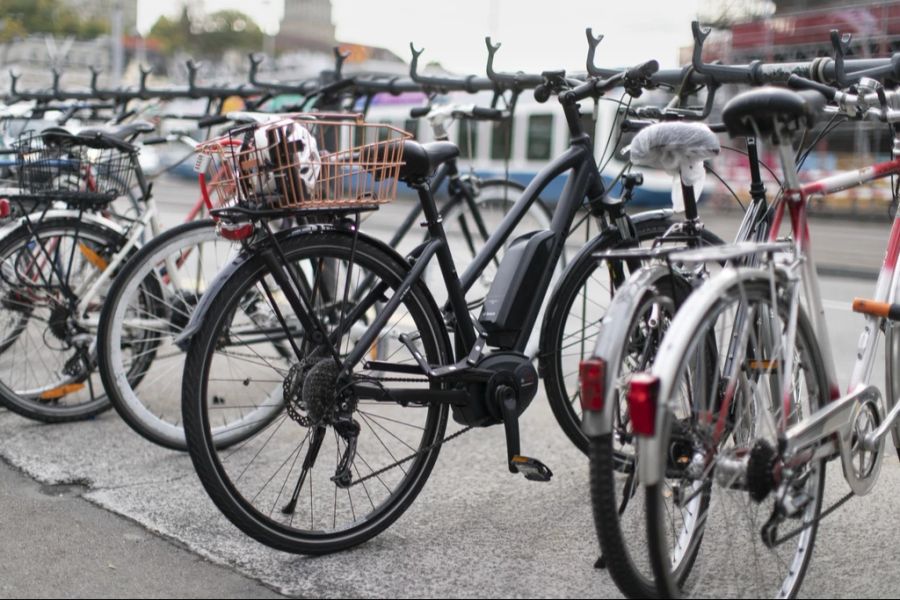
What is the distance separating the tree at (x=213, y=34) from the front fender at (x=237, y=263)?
8173 cm

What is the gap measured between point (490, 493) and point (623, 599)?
3.09ft

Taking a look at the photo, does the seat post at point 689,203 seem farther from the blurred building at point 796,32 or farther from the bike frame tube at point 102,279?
the blurred building at point 796,32

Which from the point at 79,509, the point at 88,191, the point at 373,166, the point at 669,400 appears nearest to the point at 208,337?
the point at 373,166

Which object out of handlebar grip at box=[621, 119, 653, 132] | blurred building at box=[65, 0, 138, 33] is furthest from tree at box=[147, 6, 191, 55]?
handlebar grip at box=[621, 119, 653, 132]

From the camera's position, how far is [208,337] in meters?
2.69

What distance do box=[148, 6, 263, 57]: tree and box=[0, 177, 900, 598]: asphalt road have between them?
266ft

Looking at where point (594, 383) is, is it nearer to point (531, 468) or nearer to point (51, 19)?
point (531, 468)

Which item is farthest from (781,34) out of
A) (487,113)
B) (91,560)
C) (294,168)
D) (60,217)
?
(91,560)

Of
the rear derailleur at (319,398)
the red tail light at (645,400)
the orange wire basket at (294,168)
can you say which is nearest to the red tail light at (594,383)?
the red tail light at (645,400)

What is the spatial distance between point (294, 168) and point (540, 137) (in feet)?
69.0

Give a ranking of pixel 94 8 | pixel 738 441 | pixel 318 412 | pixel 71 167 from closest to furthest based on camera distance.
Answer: pixel 738 441, pixel 318 412, pixel 71 167, pixel 94 8

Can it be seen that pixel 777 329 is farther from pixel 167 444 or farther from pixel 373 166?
pixel 167 444

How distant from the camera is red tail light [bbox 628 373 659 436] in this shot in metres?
2.11

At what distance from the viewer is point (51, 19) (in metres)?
72.1
